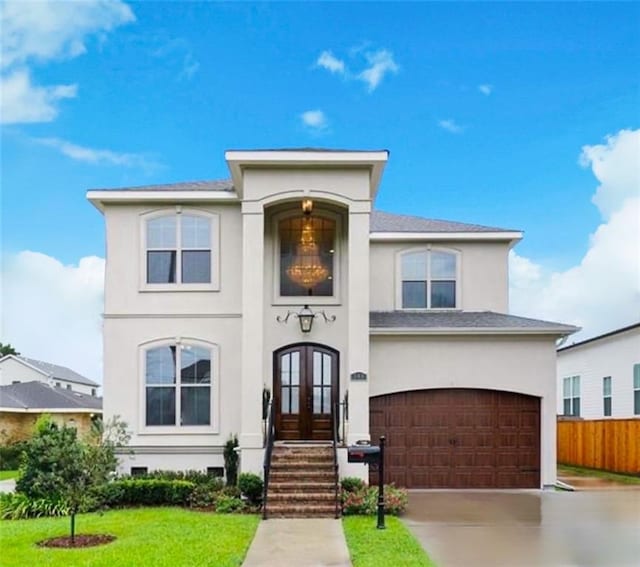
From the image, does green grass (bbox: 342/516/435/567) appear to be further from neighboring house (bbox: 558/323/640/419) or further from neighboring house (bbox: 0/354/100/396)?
neighboring house (bbox: 0/354/100/396)

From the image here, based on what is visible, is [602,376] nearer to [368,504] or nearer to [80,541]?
[368,504]

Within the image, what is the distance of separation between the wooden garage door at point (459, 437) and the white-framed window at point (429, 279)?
2.55 metres

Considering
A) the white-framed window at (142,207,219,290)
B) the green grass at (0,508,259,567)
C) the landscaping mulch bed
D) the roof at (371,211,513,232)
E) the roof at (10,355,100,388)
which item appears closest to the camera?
the green grass at (0,508,259,567)

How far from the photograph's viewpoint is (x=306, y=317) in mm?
16062

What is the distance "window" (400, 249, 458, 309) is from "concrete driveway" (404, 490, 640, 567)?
4.71 metres

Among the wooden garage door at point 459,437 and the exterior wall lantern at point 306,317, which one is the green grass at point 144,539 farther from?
the wooden garage door at point 459,437

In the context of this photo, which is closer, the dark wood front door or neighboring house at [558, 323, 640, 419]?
the dark wood front door

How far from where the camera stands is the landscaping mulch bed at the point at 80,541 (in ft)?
33.9

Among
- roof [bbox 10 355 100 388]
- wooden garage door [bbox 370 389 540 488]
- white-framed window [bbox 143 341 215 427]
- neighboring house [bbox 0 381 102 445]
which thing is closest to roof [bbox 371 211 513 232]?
wooden garage door [bbox 370 389 540 488]

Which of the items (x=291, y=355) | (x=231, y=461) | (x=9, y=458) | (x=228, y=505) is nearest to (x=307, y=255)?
(x=291, y=355)

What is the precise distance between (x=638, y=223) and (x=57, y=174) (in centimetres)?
1603

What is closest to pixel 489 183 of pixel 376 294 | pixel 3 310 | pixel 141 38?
pixel 376 294

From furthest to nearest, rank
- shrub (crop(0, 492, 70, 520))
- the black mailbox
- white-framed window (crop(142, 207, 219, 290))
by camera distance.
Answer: white-framed window (crop(142, 207, 219, 290)), shrub (crop(0, 492, 70, 520)), the black mailbox

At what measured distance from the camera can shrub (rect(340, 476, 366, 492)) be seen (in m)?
13.8
